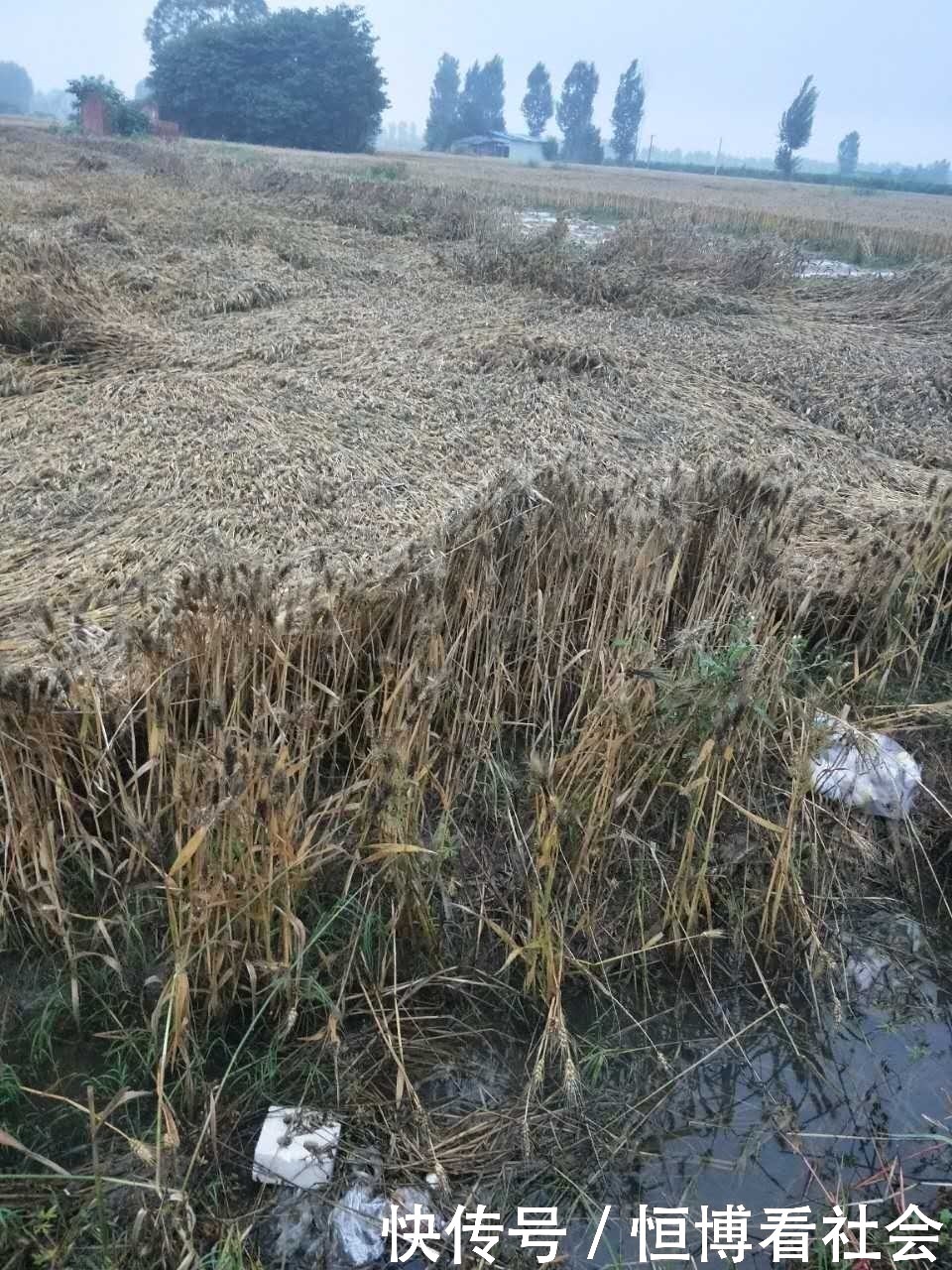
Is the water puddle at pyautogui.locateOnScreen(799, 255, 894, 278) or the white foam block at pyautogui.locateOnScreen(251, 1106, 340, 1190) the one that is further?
the water puddle at pyautogui.locateOnScreen(799, 255, 894, 278)

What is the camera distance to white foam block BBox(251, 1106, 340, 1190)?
1720 millimetres

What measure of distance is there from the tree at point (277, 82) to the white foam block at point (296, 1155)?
119 feet

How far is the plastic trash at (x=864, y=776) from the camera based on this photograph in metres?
2.55

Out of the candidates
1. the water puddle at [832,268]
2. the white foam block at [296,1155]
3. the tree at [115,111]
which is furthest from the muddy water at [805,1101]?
the tree at [115,111]

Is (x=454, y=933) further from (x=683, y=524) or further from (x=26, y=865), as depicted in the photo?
(x=683, y=524)

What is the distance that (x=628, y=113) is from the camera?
70.1 meters

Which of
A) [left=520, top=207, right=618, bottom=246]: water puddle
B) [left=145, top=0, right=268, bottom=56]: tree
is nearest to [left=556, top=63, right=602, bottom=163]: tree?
[left=145, top=0, right=268, bottom=56]: tree

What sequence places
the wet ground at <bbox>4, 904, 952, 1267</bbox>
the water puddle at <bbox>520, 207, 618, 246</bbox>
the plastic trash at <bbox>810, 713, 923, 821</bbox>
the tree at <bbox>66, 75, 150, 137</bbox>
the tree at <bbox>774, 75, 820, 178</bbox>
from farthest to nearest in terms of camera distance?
the tree at <bbox>774, 75, 820, 178</bbox> → the tree at <bbox>66, 75, 150, 137</bbox> → the water puddle at <bbox>520, 207, 618, 246</bbox> → the plastic trash at <bbox>810, 713, 923, 821</bbox> → the wet ground at <bbox>4, 904, 952, 1267</bbox>

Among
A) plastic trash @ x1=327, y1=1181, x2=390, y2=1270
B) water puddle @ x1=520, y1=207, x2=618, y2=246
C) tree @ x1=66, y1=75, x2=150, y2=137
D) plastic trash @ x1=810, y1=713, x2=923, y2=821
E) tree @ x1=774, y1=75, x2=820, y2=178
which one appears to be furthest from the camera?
tree @ x1=774, y1=75, x2=820, y2=178

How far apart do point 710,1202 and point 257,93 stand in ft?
122

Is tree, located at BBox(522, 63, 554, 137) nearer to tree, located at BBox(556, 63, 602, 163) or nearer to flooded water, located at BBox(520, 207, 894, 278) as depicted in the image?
tree, located at BBox(556, 63, 602, 163)

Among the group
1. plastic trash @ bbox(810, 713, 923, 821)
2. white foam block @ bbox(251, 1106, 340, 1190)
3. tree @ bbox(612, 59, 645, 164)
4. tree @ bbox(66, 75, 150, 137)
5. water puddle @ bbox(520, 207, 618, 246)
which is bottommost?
white foam block @ bbox(251, 1106, 340, 1190)

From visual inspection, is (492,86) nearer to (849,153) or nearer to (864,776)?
(849,153)

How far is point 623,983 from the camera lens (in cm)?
222
